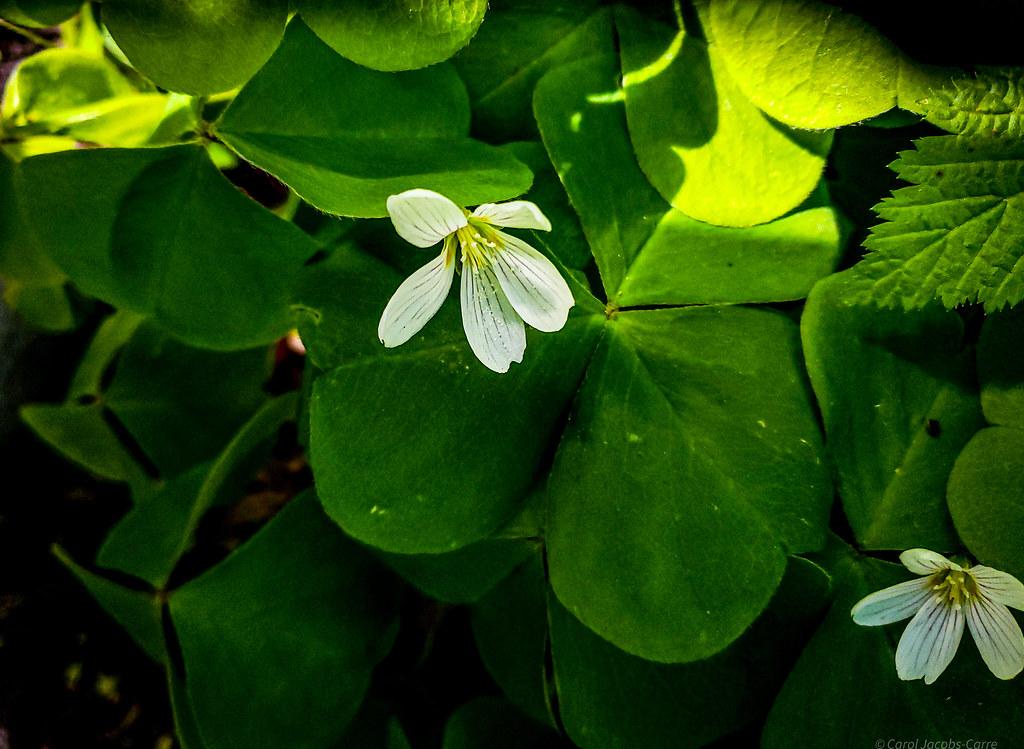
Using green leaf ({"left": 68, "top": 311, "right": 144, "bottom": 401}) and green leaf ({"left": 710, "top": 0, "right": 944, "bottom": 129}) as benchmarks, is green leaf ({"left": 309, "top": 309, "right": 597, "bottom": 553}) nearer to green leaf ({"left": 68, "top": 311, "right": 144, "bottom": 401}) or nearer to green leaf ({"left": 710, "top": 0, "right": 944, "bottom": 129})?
green leaf ({"left": 710, "top": 0, "right": 944, "bottom": 129})

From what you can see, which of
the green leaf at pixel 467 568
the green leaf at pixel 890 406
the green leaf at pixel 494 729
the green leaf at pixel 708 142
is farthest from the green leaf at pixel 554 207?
→ the green leaf at pixel 494 729

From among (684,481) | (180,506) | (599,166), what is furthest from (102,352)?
(684,481)

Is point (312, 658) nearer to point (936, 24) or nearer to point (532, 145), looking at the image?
point (532, 145)

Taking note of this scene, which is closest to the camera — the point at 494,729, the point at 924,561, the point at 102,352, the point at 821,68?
the point at 924,561

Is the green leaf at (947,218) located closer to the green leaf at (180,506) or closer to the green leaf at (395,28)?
the green leaf at (395,28)

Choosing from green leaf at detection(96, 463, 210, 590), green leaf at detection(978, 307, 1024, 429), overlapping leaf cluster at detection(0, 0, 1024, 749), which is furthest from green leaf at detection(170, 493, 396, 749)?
green leaf at detection(978, 307, 1024, 429)

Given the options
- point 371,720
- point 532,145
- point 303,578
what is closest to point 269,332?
point 303,578

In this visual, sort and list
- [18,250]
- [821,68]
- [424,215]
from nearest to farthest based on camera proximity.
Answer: [424,215] < [821,68] < [18,250]

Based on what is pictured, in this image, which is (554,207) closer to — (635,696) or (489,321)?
(489,321)

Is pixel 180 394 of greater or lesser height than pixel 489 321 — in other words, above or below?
below
